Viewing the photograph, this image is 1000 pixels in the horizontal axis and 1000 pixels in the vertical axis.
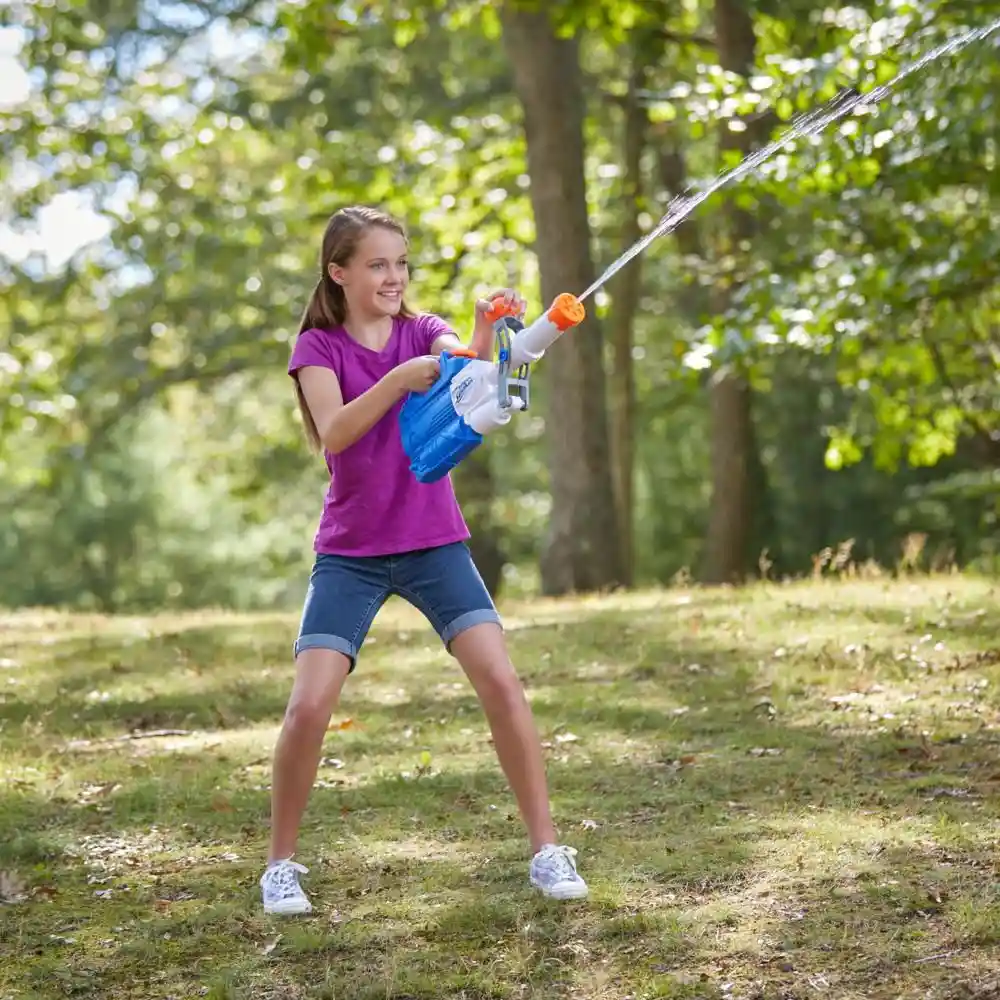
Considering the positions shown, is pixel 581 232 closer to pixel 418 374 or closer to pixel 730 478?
pixel 730 478

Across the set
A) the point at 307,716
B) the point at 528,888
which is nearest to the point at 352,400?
the point at 307,716

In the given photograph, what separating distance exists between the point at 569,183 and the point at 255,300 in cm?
593

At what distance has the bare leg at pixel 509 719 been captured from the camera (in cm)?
401

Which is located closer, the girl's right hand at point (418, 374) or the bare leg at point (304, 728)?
the girl's right hand at point (418, 374)

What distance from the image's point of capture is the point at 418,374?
3.76 metres

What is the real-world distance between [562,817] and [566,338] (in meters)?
7.64

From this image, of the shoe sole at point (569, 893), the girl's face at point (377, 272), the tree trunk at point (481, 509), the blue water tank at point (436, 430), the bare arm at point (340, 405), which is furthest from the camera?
the tree trunk at point (481, 509)

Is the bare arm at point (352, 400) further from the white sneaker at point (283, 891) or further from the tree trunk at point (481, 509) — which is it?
the tree trunk at point (481, 509)

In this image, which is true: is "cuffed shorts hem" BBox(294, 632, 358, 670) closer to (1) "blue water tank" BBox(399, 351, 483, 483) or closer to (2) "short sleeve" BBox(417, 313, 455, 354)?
(1) "blue water tank" BBox(399, 351, 483, 483)

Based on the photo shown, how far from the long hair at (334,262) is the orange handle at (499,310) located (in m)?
0.50

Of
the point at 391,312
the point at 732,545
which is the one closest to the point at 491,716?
the point at 391,312

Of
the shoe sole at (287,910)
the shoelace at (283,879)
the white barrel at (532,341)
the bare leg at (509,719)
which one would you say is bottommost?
the shoe sole at (287,910)

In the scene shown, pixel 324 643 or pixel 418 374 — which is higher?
pixel 418 374

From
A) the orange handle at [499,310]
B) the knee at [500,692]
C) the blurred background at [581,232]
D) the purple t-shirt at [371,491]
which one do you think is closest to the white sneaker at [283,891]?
the knee at [500,692]
